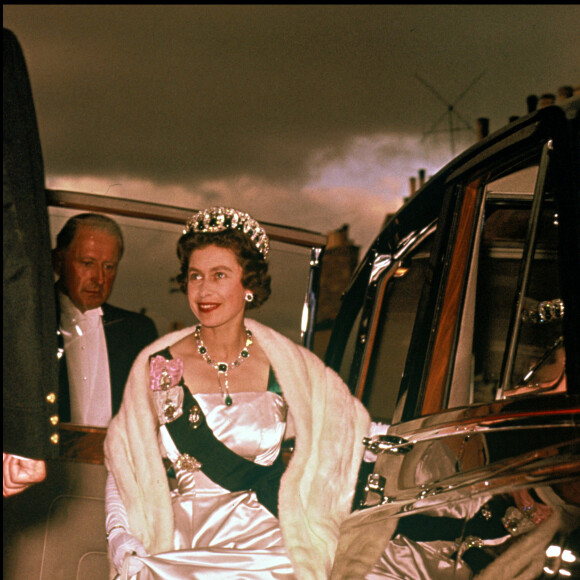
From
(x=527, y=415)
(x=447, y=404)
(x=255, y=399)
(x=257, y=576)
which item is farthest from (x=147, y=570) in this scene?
(x=527, y=415)

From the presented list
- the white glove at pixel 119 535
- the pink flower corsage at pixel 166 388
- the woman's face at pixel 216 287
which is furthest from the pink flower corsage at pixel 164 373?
the white glove at pixel 119 535

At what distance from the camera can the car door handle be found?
61.5 inches

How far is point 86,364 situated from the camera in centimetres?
250

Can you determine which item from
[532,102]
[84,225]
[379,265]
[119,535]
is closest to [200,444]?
[119,535]

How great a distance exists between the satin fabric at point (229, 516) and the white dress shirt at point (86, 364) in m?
0.44

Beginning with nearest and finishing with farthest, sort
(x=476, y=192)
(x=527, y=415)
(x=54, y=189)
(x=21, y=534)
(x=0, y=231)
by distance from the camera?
(x=527, y=415) < (x=0, y=231) < (x=476, y=192) < (x=21, y=534) < (x=54, y=189)

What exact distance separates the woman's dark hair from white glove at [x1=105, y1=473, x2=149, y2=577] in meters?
0.72

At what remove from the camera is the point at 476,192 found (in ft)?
5.71

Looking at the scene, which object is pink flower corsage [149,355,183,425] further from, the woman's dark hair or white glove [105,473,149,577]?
the woman's dark hair

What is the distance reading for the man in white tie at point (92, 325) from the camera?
96.7 inches

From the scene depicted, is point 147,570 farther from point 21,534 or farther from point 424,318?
point 424,318

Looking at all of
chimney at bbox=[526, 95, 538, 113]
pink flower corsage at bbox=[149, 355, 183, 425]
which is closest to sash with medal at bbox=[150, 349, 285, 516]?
pink flower corsage at bbox=[149, 355, 183, 425]

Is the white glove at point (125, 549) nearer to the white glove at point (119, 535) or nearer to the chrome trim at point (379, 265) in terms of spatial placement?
the white glove at point (119, 535)

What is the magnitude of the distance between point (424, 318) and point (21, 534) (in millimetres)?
1446
